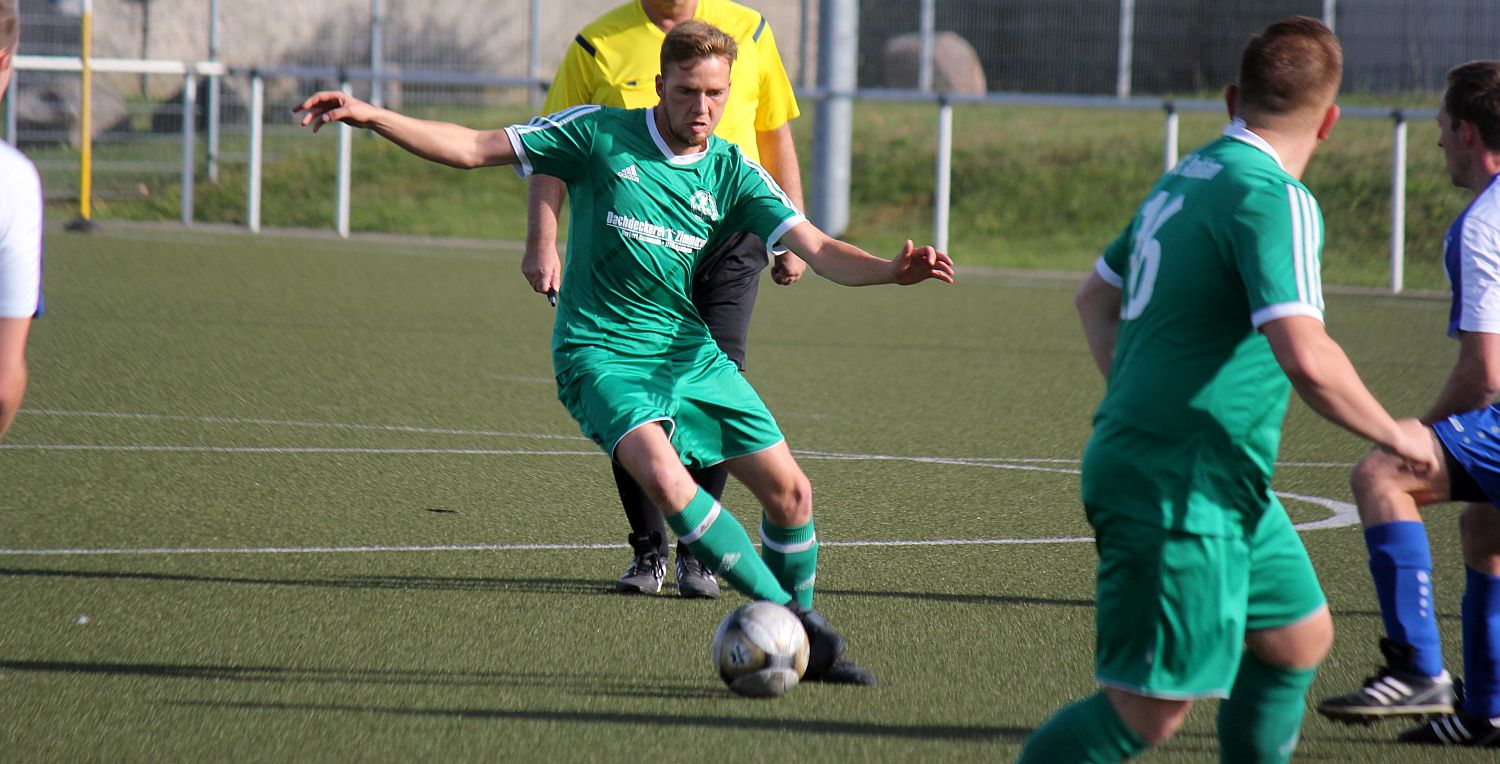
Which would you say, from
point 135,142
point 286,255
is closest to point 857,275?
point 286,255

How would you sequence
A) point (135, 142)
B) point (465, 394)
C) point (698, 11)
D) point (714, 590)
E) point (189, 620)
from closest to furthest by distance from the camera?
point (189, 620), point (714, 590), point (698, 11), point (465, 394), point (135, 142)

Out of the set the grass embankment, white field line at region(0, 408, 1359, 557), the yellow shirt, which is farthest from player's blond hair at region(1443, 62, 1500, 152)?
the grass embankment

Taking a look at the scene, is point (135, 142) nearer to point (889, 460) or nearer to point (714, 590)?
point (889, 460)

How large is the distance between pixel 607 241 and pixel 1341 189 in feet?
52.8

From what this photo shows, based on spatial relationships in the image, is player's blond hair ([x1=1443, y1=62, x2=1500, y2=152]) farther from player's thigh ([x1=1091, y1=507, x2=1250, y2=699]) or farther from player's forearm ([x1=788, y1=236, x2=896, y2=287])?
player's thigh ([x1=1091, y1=507, x2=1250, y2=699])

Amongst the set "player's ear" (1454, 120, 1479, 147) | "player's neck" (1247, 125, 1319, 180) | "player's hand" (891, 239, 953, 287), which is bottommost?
"player's hand" (891, 239, 953, 287)

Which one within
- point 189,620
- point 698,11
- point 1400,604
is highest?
point 698,11

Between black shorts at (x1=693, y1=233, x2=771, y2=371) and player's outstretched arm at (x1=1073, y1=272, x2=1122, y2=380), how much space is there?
1949mm

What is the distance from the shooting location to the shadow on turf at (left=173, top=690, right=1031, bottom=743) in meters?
3.88

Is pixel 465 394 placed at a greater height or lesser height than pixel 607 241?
lesser

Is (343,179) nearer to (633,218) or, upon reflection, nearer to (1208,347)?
(633,218)

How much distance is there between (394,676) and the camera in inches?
166

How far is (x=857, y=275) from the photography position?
14.0 ft

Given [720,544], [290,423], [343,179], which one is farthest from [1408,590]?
[343,179]
